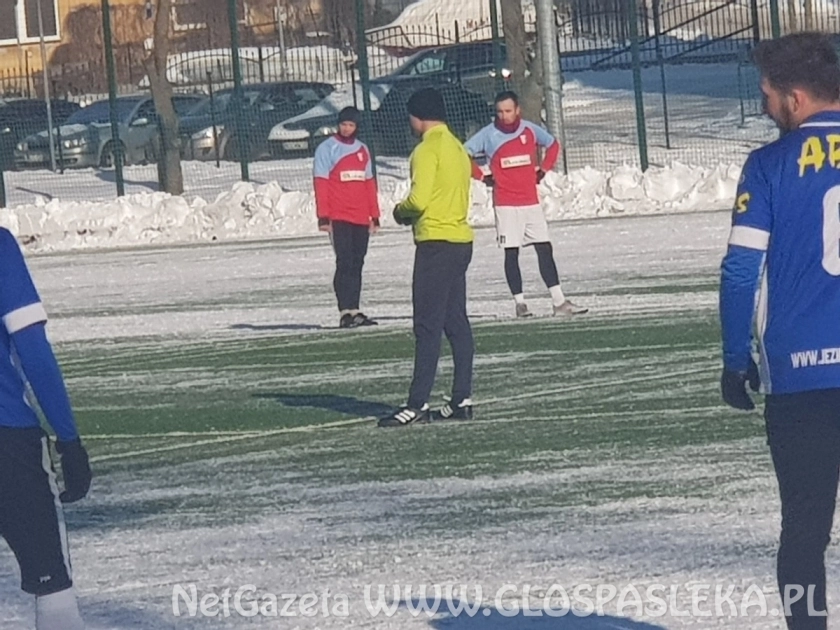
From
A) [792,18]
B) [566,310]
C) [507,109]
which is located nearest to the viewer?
[507,109]

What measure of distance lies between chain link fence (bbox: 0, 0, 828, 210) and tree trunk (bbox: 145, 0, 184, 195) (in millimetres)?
505

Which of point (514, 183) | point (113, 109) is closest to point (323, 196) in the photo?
point (514, 183)

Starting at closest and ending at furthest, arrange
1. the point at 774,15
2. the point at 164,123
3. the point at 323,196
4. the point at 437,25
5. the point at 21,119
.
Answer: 1. the point at 323,196
2. the point at 774,15
3. the point at 164,123
4. the point at 21,119
5. the point at 437,25

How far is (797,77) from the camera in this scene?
5492 millimetres

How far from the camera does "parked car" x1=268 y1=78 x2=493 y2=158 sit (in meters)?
33.6

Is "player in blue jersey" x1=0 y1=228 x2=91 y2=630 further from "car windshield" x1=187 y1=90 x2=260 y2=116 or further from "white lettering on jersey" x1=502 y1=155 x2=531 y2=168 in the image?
"car windshield" x1=187 y1=90 x2=260 y2=116

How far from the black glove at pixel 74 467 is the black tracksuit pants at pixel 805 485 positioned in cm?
200

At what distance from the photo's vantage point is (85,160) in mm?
37469

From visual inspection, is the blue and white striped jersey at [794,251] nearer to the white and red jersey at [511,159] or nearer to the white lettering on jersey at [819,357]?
the white lettering on jersey at [819,357]

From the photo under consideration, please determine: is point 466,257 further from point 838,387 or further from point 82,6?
point 82,6

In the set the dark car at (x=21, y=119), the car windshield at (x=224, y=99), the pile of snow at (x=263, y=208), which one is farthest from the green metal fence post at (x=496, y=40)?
the dark car at (x=21, y=119)

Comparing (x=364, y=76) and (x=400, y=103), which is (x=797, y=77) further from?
(x=400, y=103)

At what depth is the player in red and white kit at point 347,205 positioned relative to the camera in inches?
677

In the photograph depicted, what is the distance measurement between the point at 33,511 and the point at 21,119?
106 ft
